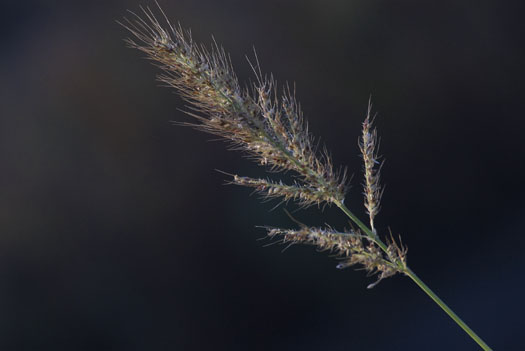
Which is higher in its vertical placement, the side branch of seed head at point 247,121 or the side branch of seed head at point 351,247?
the side branch of seed head at point 247,121

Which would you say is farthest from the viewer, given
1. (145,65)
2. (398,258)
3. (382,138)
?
(382,138)

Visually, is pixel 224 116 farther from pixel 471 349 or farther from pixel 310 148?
pixel 471 349

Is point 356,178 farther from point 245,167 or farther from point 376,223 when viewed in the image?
point 245,167

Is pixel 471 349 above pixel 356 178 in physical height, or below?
below

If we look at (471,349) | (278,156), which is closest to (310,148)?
(278,156)

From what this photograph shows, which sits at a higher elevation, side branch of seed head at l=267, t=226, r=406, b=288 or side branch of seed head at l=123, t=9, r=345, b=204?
side branch of seed head at l=123, t=9, r=345, b=204

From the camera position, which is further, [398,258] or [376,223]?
[376,223]

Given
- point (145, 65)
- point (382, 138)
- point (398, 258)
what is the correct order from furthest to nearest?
point (382, 138) < point (145, 65) < point (398, 258)

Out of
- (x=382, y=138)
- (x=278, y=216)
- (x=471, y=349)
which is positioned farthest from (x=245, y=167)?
(x=471, y=349)

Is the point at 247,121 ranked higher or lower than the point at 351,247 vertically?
higher

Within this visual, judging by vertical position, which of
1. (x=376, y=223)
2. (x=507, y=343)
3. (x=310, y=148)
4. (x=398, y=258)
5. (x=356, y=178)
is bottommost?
(x=507, y=343)
